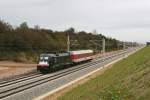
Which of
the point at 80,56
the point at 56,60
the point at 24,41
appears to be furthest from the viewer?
the point at 24,41

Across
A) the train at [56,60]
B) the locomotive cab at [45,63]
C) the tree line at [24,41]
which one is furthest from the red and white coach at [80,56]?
the tree line at [24,41]

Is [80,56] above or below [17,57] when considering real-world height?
above

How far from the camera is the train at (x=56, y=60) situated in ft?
161

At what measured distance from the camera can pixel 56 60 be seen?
5172cm

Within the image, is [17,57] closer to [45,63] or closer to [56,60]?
[56,60]

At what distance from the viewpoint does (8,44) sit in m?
67.9

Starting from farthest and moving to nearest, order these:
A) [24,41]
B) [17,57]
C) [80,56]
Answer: [24,41]
[17,57]
[80,56]

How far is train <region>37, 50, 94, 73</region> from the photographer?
49.0m

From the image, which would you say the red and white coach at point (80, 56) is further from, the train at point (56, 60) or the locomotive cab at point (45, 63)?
the locomotive cab at point (45, 63)

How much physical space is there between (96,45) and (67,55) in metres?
53.6

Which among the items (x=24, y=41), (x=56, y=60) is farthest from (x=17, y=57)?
(x=56, y=60)

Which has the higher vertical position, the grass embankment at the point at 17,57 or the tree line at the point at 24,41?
the tree line at the point at 24,41

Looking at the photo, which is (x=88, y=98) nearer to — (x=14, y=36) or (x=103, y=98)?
(x=103, y=98)

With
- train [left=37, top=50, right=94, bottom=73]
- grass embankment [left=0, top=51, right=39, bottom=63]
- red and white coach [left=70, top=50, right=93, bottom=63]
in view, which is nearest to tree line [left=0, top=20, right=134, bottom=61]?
grass embankment [left=0, top=51, right=39, bottom=63]
